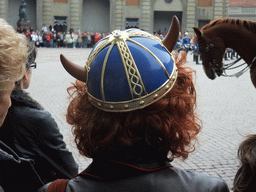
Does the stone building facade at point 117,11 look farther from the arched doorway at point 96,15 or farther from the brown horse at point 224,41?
the brown horse at point 224,41

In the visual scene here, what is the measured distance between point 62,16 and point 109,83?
140 feet

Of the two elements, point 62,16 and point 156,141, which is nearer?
point 156,141

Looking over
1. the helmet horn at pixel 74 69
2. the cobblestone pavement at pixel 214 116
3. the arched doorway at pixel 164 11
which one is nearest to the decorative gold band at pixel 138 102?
the helmet horn at pixel 74 69

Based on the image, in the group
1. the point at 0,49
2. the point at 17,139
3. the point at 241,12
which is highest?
the point at 241,12

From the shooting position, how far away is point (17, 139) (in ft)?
7.13

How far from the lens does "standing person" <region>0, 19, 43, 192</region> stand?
1257 millimetres

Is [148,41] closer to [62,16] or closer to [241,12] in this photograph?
[62,16]

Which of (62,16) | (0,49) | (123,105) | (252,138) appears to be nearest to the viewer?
(0,49)

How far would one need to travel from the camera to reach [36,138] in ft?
7.32

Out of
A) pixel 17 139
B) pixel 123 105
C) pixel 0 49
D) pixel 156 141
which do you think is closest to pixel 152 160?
pixel 156 141

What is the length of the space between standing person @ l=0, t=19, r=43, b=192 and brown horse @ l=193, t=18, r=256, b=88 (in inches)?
167

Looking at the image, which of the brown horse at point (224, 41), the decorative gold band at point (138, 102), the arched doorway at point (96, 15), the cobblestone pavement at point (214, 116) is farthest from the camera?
the arched doorway at point (96, 15)

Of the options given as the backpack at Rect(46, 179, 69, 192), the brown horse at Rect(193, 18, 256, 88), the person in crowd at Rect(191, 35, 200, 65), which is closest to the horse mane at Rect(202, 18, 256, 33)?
the brown horse at Rect(193, 18, 256, 88)

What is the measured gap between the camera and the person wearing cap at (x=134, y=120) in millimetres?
1275
